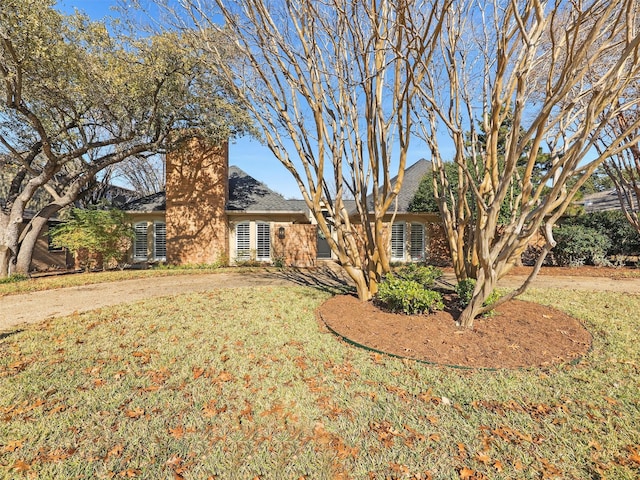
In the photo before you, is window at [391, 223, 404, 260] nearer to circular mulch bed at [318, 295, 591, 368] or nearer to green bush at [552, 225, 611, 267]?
green bush at [552, 225, 611, 267]

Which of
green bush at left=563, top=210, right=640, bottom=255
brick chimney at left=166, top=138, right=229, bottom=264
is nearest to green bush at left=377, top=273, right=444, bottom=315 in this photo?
brick chimney at left=166, top=138, right=229, bottom=264

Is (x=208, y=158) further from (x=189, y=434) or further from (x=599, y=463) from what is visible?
(x=599, y=463)

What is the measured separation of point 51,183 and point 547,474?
16.4 metres

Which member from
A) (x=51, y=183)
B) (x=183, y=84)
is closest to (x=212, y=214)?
(x=183, y=84)

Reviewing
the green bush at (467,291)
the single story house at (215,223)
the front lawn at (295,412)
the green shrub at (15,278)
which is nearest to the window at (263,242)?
the single story house at (215,223)

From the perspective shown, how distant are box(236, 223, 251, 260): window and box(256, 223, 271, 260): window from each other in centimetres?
41

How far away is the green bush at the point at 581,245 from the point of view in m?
11.3

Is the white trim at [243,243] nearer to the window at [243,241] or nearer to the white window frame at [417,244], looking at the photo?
the window at [243,241]

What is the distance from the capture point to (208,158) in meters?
13.2

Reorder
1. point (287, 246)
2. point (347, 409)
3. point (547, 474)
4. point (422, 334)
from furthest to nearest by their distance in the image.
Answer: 1. point (287, 246)
2. point (422, 334)
3. point (347, 409)
4. point (547, 474)

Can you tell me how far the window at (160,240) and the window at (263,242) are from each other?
13.7ft

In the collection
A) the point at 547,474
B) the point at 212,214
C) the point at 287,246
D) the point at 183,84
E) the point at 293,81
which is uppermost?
the point at 183,84

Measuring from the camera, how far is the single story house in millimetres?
13195

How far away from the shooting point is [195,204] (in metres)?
13.2
